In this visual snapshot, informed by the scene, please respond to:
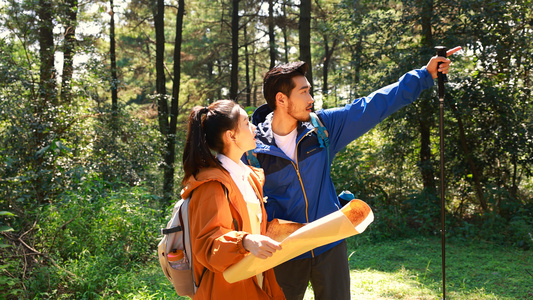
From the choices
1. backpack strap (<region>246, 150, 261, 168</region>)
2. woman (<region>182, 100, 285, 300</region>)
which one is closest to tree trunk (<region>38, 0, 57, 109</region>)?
backpack strap (<region>246, 150, 261, 168</region>)

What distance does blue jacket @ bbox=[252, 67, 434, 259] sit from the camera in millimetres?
2777

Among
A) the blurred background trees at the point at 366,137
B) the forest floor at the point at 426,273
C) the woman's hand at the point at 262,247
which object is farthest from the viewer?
the blurred background trees at the point at 366,137

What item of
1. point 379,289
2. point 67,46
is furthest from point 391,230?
point 67,46

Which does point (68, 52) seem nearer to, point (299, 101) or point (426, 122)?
point (426, 122)

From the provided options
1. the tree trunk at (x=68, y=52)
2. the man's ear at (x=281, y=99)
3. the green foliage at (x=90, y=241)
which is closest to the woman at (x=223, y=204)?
the man's ear at (x=281, y=99)

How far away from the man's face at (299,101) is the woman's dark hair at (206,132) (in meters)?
0.72

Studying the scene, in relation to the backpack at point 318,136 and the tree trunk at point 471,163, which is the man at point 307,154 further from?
the tree trunk at point 471,163

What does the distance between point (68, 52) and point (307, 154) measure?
7716 millimetres

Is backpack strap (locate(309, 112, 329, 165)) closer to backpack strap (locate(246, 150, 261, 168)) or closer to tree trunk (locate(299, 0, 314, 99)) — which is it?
backpack strap (locate(246, 150, 261, 168))

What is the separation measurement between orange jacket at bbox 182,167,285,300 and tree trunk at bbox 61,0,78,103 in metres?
7.55

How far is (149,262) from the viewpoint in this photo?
5.95 m

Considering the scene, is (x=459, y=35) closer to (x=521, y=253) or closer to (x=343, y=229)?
(x=521, y=253)

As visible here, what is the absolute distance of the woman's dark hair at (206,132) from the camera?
2053 mm

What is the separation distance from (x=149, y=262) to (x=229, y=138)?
4.24m
